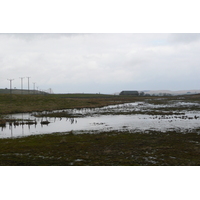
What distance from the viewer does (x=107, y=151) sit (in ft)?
49.5

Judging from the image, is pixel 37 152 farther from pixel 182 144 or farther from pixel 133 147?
pixel 182 144

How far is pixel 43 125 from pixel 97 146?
14712 mm

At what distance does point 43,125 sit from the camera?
29281 mm

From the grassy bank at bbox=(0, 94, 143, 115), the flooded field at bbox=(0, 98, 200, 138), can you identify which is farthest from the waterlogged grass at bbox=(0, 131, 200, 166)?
the grassy bank at bbox=(0, 94, 143, 115)

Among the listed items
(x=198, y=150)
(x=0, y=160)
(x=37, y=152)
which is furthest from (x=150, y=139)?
(x=0, y=160)

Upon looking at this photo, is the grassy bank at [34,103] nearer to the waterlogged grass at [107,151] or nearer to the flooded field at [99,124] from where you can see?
the flooded field at [99,124]

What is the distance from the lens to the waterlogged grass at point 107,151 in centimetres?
1268

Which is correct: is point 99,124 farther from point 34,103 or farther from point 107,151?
point 34,103

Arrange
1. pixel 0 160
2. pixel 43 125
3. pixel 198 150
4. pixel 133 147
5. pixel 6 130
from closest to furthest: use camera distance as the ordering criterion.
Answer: pixel 0 160 → pixel 198 150 → pixel 133 147 → pixel 6 130 → pixel 43 125

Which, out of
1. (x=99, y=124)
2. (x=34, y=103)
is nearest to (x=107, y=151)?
(x=99, y=124)

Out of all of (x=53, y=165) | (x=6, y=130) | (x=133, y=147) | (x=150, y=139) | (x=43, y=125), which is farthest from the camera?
(x=43, y=125)

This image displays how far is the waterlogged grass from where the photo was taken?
41.6ft

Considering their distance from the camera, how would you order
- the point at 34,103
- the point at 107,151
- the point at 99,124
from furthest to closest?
the point at 34,103 < the point at 99,124 < the point at 107,151

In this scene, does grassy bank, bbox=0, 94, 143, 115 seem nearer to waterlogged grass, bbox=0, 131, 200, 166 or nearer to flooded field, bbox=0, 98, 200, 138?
flooded field, bbox=0, 98, 200, 138
